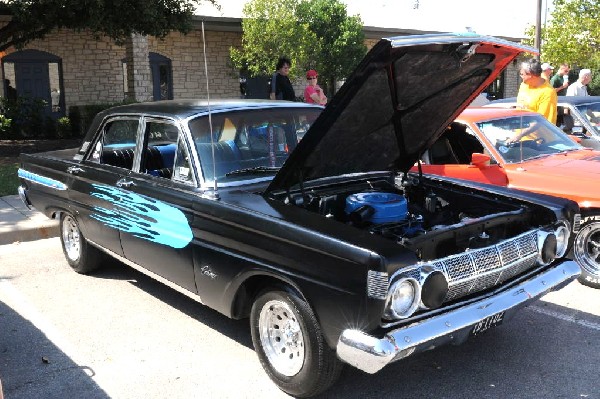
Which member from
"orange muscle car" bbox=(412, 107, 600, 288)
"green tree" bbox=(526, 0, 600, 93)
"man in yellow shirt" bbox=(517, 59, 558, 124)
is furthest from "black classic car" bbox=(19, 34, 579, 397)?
"green tree" bbox=(526, 0, 600, 93)

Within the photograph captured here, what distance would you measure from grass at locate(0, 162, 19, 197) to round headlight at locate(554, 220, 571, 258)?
8.07 meters

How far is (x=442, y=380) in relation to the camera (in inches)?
144

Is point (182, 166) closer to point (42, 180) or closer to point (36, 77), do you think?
point (42, 180)

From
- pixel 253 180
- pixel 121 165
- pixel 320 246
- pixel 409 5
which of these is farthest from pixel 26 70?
pixel 409 5

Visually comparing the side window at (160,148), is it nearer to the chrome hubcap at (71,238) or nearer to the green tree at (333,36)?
the chrome hubcap at (71,238)

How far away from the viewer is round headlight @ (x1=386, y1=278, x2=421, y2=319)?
2998 mm

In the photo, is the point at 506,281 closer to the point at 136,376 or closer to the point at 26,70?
the point at 136,376

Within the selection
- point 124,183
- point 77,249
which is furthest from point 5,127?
point 124,183

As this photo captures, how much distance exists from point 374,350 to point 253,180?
5.56ft

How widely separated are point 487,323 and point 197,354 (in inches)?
76.1

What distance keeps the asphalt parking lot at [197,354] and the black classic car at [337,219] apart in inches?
16.6

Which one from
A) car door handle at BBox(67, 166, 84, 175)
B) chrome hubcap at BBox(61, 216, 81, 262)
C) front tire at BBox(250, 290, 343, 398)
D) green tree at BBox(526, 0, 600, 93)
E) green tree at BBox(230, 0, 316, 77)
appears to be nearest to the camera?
front tire at BBox(250, 290, 343, 398)

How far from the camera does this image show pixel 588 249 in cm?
527

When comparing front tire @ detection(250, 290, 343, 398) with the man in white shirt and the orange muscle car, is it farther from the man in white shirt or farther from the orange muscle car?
the man in white shirt
